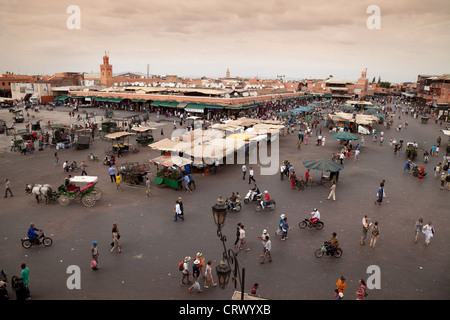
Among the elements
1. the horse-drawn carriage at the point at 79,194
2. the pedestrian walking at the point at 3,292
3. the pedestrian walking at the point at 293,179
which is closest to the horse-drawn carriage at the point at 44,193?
the horse-drawn carriage at the point at 79,194

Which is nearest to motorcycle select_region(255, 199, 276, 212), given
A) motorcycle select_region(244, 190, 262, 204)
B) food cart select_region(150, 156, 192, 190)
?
motorcycle select_region(244, 190, 262, 204)

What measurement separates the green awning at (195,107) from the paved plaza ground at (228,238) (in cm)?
2627

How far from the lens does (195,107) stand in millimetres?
44781

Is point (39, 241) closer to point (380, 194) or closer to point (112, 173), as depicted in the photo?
point (112, 173)

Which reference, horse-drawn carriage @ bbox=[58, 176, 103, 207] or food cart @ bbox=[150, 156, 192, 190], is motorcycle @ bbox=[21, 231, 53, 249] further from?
food cart @ bbox=[150, 156, 192, 190]

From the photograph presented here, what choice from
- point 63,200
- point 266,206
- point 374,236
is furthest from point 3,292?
point 374,236

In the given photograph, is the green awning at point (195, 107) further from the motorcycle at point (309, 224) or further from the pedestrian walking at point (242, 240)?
the pedestrian walking at point (242, 240)

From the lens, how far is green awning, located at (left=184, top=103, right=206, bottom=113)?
44.3 metres

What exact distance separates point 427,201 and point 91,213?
57.2 feet

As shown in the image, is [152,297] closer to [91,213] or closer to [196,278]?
[196,278]

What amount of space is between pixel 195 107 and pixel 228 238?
35.4 m

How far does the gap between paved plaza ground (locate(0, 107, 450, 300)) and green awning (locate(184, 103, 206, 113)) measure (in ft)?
86.2

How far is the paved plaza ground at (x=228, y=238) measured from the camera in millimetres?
8758
